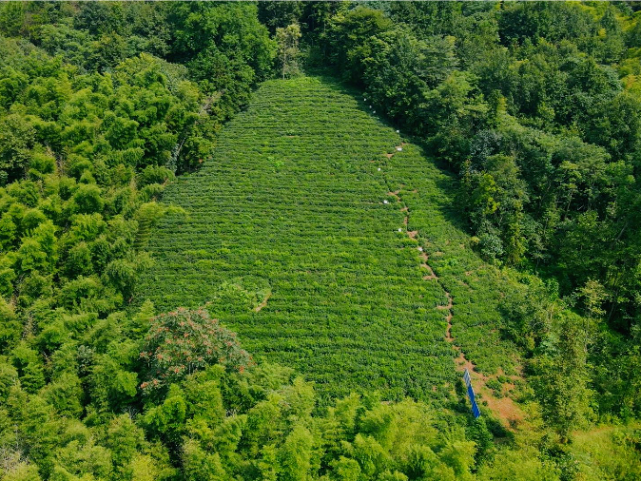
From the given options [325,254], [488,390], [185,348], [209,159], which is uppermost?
[209,159]

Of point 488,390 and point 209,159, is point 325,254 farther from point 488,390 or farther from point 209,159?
point 209,159

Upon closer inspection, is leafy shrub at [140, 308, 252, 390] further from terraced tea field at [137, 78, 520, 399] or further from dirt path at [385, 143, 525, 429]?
dirt path at [385, 143, 525, 429]

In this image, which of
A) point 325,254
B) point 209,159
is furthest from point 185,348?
point 209,159

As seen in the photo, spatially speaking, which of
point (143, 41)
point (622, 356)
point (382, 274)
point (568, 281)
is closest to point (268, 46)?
point (143, 41)

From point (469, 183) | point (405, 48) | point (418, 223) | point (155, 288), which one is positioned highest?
point (405, 48)

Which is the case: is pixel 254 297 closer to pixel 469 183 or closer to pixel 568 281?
pixel 469 183
